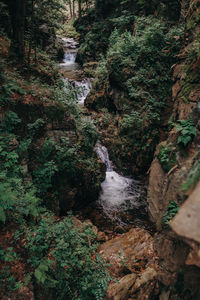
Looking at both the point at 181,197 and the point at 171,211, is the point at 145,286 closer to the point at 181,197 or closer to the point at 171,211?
the point at 171,211

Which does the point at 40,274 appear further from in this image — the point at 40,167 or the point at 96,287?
the point at 40,167

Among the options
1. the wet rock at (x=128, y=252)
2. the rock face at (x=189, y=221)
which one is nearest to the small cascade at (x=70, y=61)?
the wet rock at (x=128, y=252)

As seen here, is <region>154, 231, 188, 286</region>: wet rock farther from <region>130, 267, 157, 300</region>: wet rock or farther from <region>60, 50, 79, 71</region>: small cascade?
<region>60, 50, 79, 71</region>: small cascade

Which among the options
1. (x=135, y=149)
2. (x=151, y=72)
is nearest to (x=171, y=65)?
(x=151, y=72)

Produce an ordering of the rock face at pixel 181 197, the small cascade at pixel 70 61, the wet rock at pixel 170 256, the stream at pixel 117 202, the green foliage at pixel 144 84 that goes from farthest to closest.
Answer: the small cascade at pixel 70 61
the green foliage at pixel 144 84
the stream at pixel 117 202
the wet rock at pixel 170 256
the rock face at pixel 181 197

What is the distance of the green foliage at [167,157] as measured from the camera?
533cm

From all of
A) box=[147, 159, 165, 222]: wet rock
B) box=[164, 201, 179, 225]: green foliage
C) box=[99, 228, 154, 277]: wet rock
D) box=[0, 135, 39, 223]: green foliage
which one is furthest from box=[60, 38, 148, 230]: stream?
box=[0, 135, 39, 223]: green foliage

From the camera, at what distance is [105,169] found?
910cm

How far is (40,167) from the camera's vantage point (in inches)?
223

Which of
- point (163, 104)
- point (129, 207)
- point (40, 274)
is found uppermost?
point (163, 104)

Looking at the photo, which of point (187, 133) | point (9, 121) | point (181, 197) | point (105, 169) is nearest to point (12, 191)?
point (9, 121)

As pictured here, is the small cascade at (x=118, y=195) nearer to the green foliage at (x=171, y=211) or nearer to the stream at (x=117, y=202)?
the stream at (x=117, y=202)

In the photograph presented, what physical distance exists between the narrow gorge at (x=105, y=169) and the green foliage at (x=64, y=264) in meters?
0.02

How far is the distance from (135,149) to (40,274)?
6.97 m
